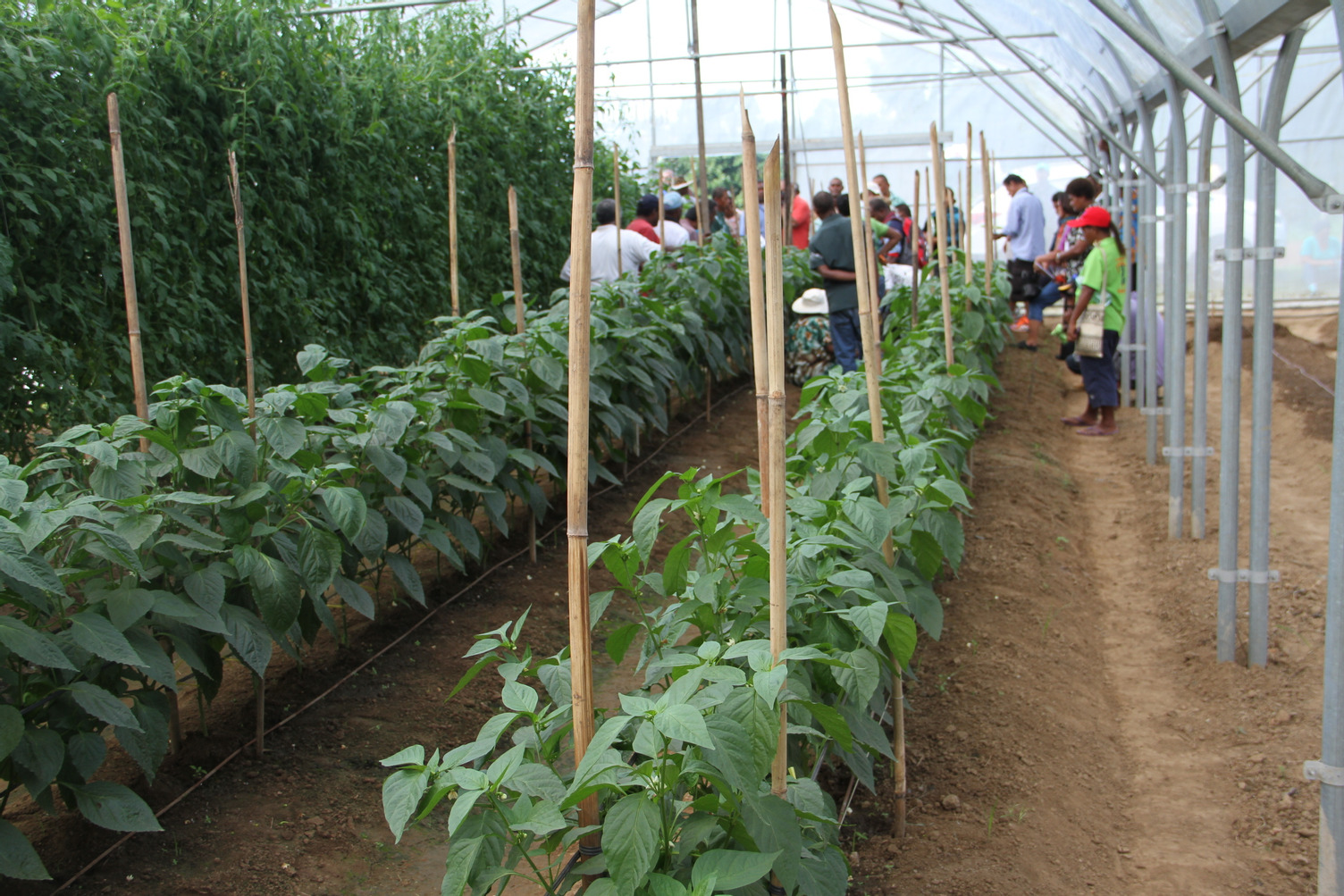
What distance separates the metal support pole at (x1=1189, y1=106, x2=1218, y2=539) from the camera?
3.80 m

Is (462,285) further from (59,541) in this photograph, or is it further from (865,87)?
(865,87)

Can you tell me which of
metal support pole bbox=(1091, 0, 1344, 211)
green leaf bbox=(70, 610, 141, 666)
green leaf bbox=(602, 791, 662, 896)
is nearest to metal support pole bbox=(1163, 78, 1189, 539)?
metal support pole bbox=(1091, 0, 1344, 211)

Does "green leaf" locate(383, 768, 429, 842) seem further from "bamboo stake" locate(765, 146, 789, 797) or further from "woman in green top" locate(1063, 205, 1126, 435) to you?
"woman in green top" locate(1063, 205, 1126, 435)

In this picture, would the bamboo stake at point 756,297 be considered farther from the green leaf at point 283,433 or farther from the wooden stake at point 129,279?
the wooden stake at point 129,279

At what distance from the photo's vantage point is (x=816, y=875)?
57.6 inches

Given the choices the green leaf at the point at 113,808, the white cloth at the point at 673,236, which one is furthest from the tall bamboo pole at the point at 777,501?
the white cloth at the point at 673,236

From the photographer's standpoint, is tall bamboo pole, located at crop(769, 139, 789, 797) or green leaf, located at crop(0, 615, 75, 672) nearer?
tall bamboo pole, located at crop(769, 139, 789, 797)

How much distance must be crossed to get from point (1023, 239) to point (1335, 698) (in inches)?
270

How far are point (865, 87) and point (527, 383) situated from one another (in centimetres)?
1250

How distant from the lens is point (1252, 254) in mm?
3035

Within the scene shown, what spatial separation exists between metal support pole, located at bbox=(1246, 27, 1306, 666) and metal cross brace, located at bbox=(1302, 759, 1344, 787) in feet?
3.63

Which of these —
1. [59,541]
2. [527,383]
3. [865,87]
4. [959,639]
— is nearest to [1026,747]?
[959,639]

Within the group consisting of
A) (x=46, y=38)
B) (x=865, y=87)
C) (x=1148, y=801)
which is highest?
(x=865, y=87)

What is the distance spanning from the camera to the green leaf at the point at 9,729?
1.73 metres
